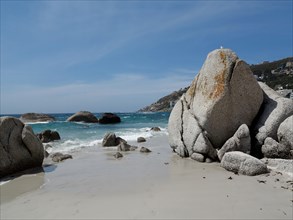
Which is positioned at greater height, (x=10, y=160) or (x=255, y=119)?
(x=255, y=119)

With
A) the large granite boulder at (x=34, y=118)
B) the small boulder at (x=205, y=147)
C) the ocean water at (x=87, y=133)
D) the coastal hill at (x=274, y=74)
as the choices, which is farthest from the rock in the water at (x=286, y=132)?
the large granite boulder at (x=34, y=118)

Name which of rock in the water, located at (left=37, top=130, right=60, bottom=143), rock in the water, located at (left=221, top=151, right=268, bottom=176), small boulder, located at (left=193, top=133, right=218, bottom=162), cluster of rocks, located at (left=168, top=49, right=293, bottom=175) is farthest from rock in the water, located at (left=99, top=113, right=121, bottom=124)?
rock in the water, located at (left=221, top=151, right=268, bottom=176)

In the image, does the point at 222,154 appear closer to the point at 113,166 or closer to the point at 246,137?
the point at 246,137

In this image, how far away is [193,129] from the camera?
11945 mm

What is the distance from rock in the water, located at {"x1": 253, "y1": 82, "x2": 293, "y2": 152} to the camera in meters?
10.9

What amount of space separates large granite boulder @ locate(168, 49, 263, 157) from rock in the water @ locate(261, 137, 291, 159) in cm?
133

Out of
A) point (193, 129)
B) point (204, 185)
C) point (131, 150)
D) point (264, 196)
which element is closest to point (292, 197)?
point (264, 196)

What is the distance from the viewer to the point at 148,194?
7211 millimetres

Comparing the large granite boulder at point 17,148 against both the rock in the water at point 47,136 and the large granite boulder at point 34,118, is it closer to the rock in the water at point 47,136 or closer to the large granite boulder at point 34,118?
the rock in the water at point 47,136

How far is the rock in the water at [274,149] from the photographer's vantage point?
10.00 m

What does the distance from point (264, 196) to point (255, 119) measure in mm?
5676

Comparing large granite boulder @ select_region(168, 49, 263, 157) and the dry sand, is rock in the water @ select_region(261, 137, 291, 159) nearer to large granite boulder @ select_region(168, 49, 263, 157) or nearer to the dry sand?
large granite boulder @ select_region(168, 49, 263, 157)

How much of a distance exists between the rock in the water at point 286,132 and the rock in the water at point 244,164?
161 cm

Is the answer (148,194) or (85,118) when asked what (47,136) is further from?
(85,118)
